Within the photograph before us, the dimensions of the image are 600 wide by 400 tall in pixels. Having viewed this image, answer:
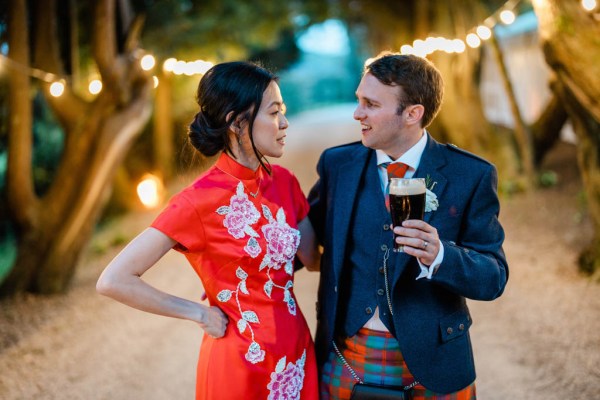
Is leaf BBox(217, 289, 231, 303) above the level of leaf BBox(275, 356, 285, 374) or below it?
above

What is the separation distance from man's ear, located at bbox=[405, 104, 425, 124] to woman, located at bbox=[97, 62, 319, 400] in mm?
545

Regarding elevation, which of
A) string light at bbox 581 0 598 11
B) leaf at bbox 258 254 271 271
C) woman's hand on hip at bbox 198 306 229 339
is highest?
string light at bbox 581 0 598 11

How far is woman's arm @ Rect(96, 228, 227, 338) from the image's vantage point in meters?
2.46

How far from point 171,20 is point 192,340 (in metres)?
6.66

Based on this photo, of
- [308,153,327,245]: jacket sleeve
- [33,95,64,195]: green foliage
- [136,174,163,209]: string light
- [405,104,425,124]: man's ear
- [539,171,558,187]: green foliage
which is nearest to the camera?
[405,104,425,124]: man's ear

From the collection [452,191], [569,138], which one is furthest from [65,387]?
[569,138]

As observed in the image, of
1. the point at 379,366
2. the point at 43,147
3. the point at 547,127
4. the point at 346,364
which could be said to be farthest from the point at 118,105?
the point at 547,127

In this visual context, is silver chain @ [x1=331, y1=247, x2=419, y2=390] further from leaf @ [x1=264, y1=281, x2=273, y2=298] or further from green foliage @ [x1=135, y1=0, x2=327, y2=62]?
green foliage @ [x1=135, y1=0, x2=327, y2=62]

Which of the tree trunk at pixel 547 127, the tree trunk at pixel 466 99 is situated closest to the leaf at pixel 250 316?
the tree trunk at pixel 547 127

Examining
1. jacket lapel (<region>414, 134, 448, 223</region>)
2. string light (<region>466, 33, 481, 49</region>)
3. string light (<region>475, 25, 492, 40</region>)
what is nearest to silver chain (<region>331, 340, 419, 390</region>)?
jacket lapel (<region>414, 134, 448, 223</region>)

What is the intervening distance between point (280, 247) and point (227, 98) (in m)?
0.67

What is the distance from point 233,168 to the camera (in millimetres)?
2766

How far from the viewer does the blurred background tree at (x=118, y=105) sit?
7.00 meters

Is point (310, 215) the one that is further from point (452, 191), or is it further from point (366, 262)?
point (452, 191)
